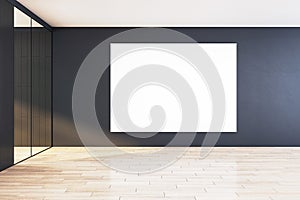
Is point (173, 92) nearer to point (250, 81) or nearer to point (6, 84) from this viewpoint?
point (250, 81)

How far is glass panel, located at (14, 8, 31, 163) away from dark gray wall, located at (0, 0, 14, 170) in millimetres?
1135

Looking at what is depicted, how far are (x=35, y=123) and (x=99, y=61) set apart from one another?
5.79 feet

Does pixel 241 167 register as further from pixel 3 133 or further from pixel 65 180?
pixel 3 133

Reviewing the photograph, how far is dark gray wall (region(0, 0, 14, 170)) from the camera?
5.54 meters

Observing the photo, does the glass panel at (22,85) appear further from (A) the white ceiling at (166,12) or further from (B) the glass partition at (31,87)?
(A) the white ceiling at (166,12)

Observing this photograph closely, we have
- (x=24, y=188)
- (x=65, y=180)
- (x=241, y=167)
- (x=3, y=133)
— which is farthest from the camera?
(x=241, y=167)

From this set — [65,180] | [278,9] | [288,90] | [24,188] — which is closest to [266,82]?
[288,90]

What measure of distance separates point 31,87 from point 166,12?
281cm

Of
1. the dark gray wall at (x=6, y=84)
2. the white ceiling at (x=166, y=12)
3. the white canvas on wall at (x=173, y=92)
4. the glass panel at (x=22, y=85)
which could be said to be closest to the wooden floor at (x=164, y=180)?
the dark gray wall at (x=6, y=84)

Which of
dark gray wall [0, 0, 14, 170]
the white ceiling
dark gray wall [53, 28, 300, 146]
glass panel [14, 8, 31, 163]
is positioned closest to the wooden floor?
dark gray wall [0, 0, 14, 170]

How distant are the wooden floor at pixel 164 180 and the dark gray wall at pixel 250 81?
4.74 feet

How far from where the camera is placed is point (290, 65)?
27.6 feet

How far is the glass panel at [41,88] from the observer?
784 centimetres

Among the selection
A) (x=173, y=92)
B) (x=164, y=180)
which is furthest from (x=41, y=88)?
(x=164, y=180)
